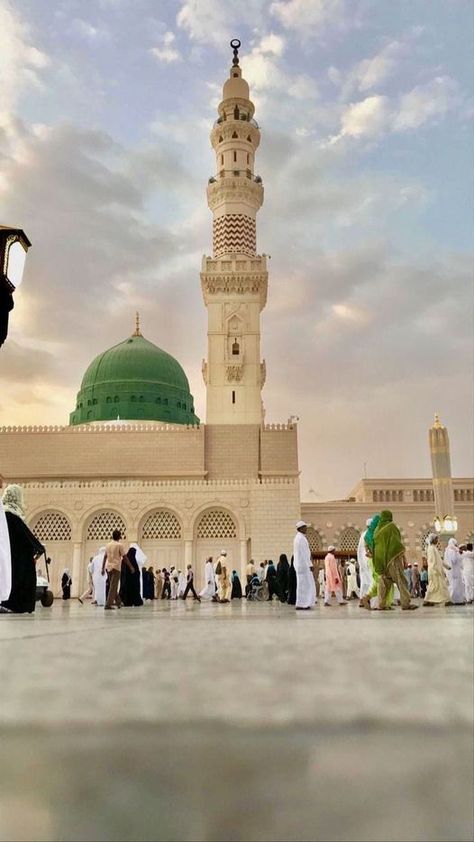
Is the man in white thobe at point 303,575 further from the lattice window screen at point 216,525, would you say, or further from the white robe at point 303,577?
the lattice window screen at point 216,525

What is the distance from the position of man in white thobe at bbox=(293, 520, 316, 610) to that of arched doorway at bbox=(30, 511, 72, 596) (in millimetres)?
15060

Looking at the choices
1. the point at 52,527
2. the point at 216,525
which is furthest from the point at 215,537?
the point at 52,527

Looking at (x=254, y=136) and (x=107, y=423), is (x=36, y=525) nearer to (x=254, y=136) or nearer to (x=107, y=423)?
(x=107, y=423)

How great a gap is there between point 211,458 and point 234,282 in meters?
7.55

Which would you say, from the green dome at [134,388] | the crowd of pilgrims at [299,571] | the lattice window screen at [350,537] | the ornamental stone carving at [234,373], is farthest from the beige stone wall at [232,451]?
the crowd of pilgrims at [299,571]

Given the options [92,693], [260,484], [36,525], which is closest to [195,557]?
[260,484]

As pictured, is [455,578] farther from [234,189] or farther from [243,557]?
[234,189]

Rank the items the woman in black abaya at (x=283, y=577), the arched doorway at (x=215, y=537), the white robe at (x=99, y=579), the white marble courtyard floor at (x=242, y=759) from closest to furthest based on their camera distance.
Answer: the white marble courtyard floor at (x=242, y=759), the white robe at (x=99, y=579), the woman in black abaya at (x=283, y=577), the arched doorway at (x=215, y=537)

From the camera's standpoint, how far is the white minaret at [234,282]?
25.6 metres

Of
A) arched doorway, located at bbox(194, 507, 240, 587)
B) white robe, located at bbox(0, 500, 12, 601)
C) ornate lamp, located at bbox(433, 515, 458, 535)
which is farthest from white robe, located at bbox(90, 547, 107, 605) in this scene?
ornate lamp, located at bbox(433, 515, 458, 535)

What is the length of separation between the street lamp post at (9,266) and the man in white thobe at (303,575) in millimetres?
4699

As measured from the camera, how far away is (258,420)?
25.4m

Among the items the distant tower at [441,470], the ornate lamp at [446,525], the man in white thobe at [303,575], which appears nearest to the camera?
the man in white thobe at [303,575]

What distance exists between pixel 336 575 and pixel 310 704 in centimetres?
1055
